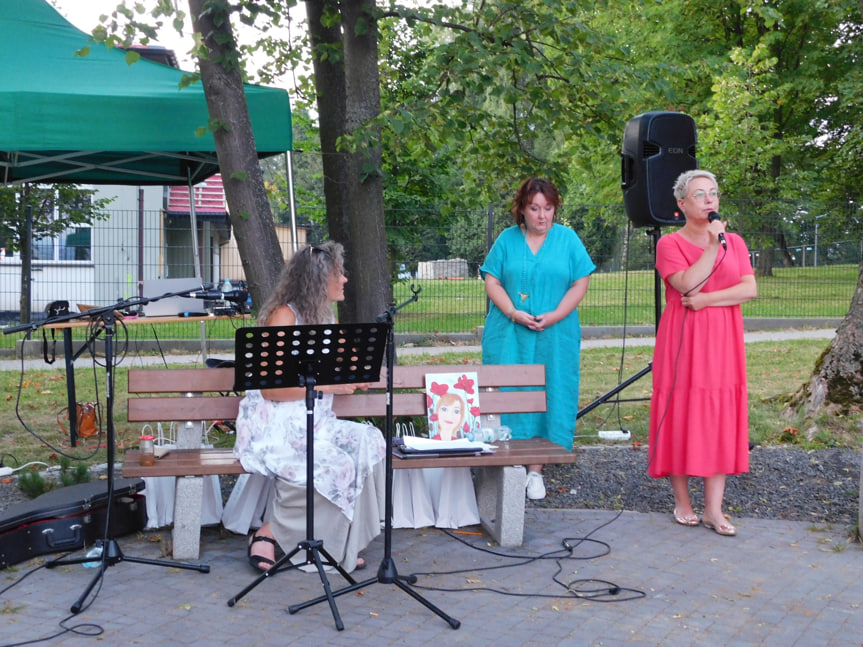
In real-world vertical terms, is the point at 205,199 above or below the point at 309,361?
above

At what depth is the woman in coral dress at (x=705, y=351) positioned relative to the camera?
5.49 meters

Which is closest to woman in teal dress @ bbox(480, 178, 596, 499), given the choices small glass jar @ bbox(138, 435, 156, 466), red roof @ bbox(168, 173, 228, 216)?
small glass jar @ bbox(138, 435, 156, 466)

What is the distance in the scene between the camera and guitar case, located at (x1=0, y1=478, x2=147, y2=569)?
16.3 ft

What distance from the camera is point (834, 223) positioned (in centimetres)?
1686

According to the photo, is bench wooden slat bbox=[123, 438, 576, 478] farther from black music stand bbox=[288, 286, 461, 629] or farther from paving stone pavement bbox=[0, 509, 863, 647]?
black music stand bbox=[288, 286, 461, 629]

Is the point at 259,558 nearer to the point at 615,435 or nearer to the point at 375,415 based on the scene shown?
the point at 375,415

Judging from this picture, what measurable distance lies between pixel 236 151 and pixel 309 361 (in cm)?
290

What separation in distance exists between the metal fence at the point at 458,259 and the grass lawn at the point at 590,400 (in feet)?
3.88

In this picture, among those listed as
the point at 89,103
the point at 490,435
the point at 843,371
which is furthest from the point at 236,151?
the point at 843,371

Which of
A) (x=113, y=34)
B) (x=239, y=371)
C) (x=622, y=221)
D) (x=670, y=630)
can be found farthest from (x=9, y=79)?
(x=622, y=221)

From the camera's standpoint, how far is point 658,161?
7.07m

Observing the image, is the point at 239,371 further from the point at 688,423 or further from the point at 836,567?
the point at 836,567

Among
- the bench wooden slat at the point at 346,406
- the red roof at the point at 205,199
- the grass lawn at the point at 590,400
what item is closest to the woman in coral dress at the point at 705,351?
the bench wooden slat at the point at 346,406

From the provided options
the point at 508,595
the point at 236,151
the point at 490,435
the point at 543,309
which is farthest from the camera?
the point at 236,151
